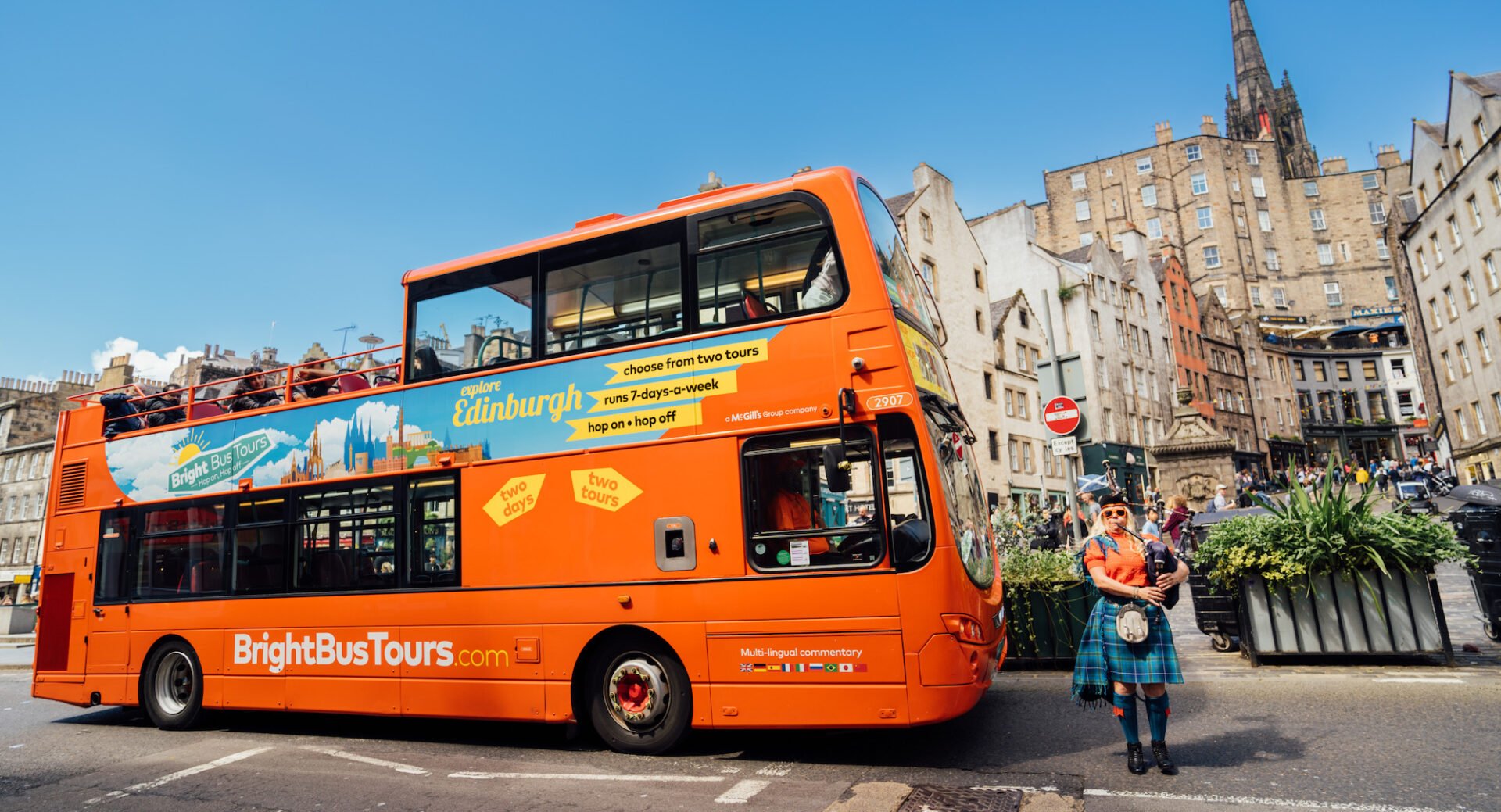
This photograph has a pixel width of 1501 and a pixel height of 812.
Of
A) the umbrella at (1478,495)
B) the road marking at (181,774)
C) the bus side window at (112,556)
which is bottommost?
the road marking at (181,774)

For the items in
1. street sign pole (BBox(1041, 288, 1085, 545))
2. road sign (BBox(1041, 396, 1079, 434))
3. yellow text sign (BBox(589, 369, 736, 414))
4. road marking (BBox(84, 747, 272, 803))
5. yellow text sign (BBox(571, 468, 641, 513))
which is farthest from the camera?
street sign pole (BBox(1041, 288, 1085, 545))

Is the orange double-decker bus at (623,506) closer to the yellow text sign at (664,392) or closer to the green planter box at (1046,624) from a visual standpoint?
the yellow text sign at (664,392)

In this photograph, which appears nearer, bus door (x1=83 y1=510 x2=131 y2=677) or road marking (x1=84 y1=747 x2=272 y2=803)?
road marking (x1=84 y1=747 x2=272 y2=803)

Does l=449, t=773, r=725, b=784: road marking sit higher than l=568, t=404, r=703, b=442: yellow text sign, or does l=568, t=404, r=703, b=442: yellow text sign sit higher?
l=568, t=404, r=703, b=442: yellow text sign

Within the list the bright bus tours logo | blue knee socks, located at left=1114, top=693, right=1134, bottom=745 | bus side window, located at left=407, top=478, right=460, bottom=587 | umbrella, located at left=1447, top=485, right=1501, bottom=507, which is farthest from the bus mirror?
umbrella, located at left=1447, top=485, right=1501, bottom=507

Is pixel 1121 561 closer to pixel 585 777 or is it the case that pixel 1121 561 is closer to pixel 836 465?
pixel 836 465

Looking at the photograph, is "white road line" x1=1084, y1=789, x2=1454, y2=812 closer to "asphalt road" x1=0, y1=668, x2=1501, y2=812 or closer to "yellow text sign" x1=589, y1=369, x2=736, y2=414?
"asphalt road" x1=0, y1=668, x2=1501, y2=812

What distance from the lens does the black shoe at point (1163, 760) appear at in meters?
5.27

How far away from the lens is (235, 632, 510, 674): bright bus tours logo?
739 cm

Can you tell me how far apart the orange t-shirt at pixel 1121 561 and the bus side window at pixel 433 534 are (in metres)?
5.37

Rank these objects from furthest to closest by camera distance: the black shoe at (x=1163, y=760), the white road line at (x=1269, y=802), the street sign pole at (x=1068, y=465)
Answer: the street sign pole at (x=1068, y=465)
the black shoe at (x=1163, y=760)
the white road line at (x=1269, y=802)

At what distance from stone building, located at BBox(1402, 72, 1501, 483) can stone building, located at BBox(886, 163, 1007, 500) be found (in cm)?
2042

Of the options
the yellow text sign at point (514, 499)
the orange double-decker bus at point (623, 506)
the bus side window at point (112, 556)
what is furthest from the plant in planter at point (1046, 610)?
the bus side window at point (112, 556)

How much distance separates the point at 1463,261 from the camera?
37.5 m
